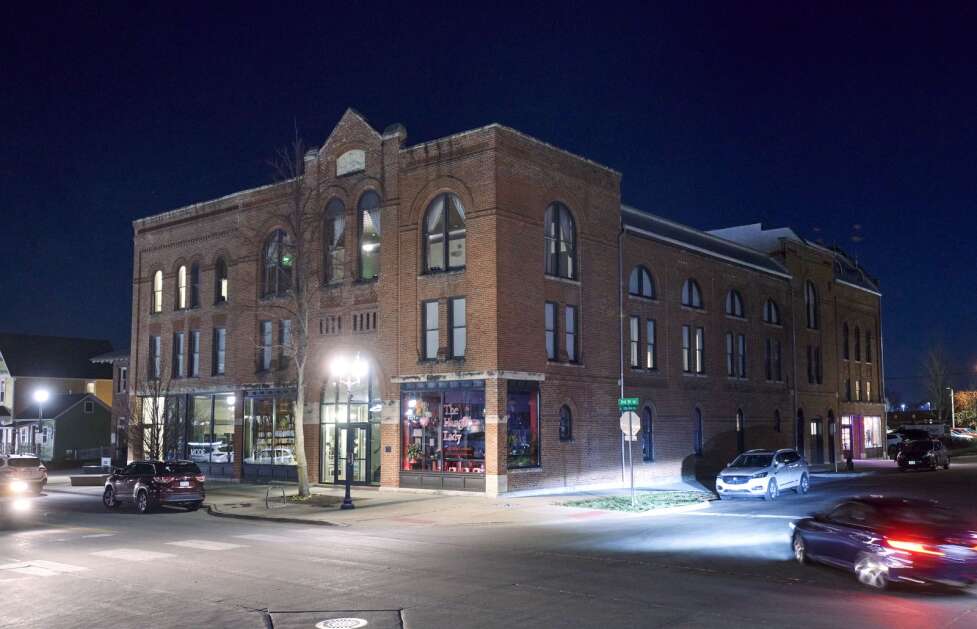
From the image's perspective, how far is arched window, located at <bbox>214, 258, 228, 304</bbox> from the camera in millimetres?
42375

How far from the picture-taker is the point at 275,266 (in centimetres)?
3928

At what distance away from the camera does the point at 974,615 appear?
36.9 feet

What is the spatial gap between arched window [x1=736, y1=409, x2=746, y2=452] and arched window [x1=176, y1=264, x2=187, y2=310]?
2841 cm

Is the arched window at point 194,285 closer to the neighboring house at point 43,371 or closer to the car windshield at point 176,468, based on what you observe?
the car windshield at point 176,468

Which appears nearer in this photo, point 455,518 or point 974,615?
point 974,615

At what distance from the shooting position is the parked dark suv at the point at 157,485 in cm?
2702

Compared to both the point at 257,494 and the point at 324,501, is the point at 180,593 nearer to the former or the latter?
the point at 324,501

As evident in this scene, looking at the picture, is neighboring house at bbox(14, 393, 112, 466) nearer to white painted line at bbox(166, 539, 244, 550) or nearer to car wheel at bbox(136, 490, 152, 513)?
car wheel at bbox(136, 490, 152, 513)

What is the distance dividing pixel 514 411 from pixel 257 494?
33.1 feet

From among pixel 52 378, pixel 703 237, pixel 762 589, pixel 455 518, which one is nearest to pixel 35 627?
pixel 762 589

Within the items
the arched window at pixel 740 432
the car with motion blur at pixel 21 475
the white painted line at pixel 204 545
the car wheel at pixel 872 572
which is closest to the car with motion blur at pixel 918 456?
the arched window at pixel 740 432

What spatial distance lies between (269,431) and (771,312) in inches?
1106

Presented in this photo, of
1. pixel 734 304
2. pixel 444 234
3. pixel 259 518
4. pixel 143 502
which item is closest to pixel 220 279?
pixel 444 234

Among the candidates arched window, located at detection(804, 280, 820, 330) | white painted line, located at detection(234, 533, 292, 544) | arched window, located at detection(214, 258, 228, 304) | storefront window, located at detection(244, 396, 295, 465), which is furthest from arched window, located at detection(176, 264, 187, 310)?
arched window, located at detection(804, 280, 820, 330)
